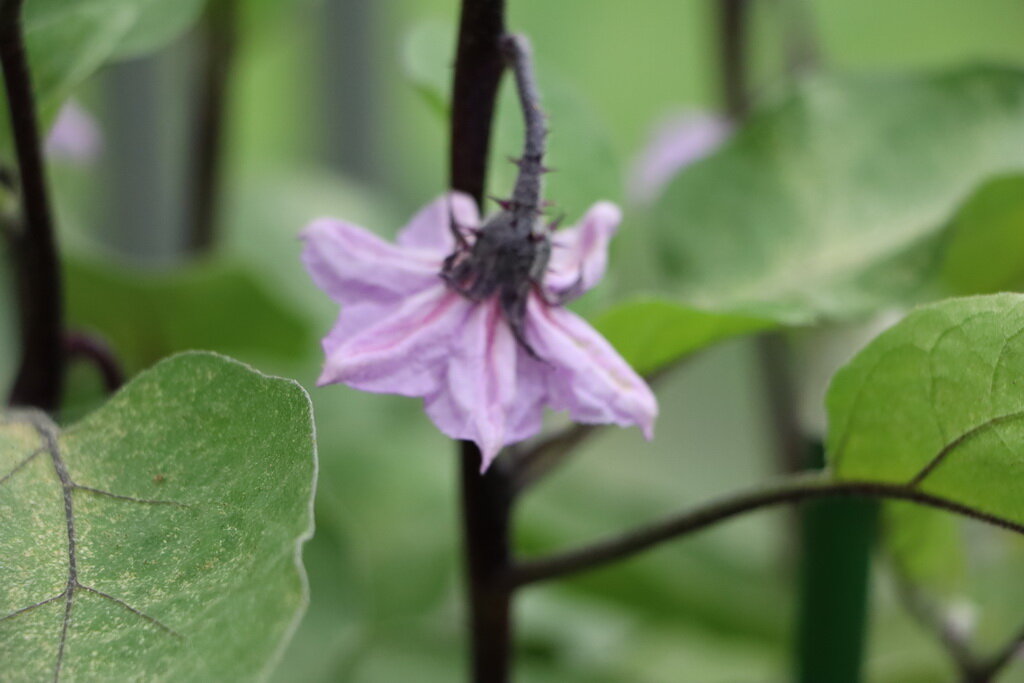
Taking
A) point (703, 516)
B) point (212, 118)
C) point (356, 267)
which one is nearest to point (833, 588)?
point (703, 516)

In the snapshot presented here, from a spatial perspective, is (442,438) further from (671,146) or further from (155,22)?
(155,22)

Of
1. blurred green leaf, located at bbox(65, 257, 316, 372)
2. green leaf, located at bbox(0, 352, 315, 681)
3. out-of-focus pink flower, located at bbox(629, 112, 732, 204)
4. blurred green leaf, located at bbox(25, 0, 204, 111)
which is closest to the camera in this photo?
green leaf, located at bbox(0, 352, 315, 681)

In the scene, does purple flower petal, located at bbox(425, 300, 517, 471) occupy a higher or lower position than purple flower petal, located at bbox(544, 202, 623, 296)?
lower

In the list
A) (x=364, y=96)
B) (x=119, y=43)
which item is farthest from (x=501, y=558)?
(x=364, y=96)

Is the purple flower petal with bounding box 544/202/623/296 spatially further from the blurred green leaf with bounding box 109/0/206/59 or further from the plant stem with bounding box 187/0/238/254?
the plant stem with bounding box 187/0/238/254

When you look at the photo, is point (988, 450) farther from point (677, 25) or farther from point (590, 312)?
point (677, 25)

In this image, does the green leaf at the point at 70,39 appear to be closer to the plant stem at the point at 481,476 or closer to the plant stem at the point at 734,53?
the plant stem at the point at 481,476

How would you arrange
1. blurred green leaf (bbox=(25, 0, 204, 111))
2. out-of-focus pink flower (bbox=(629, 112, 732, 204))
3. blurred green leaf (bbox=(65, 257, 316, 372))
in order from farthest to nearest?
out-of-focus pink flower (bbox=(629, 112, 732, 204)) < blurred green leaf (bbox=(65, 257, 316, 372)) < blurred green leaf (bbox=(25, 0, 204, 111))

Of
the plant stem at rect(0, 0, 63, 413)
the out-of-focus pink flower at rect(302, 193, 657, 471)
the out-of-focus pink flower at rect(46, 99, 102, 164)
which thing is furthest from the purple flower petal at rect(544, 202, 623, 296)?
the out-of-focus pink flower at rect(46, 99, 102, 164)
